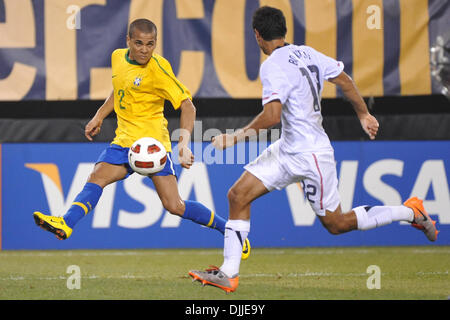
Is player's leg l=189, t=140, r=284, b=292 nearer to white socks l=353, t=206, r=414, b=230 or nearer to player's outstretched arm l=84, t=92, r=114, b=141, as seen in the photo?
white socks l=353, t=206, r=414, b=230

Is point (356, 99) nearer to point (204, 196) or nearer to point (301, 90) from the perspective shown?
point (301, 90)

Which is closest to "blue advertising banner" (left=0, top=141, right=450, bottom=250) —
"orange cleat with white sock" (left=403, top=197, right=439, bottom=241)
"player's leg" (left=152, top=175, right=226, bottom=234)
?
"player's leg" (left=152, top=175, right=226, bottom=234)

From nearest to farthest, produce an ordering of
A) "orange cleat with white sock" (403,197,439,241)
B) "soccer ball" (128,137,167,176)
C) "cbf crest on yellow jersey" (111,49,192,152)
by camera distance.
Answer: "orange cleat with white sock" (403,197,439,241), "soccer ball" (128,137,167,176), "cbf crest on yellow jersey" (111,49,192,152)

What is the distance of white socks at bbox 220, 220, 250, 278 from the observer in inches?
190

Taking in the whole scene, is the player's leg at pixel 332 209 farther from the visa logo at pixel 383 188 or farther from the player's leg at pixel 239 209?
the visa logo at pixel 383 188

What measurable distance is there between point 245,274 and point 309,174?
5.27 ft

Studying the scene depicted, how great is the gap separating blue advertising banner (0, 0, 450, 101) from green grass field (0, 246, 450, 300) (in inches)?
69.0

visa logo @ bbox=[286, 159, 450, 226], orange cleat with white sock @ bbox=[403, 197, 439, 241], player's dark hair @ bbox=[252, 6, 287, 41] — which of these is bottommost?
visa logo @ bbox=[286, 159, 450, 226]

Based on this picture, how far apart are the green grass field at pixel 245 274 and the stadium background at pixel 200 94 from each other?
0.29 metres

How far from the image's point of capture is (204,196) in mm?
8383

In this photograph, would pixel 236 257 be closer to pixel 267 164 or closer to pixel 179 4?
pixel 267 164

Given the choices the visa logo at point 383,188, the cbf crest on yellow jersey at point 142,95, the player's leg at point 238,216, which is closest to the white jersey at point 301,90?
the player's leg at point 238,216

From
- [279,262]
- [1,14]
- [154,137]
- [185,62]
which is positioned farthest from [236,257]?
[1,14]

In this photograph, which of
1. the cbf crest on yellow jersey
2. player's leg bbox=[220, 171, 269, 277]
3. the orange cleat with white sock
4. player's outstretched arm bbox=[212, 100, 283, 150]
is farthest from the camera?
the cbf crest on yellow jersey
